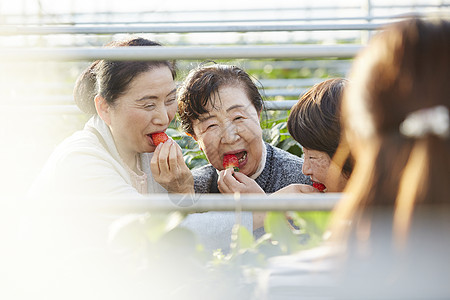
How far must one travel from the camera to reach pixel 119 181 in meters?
2.23

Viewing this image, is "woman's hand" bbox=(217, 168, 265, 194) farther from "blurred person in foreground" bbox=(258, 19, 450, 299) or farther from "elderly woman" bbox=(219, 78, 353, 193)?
"blurred person in foreground" bbox=(258, 19, 450, 299)

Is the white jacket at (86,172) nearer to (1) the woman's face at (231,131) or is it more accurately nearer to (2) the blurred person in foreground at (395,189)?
(1) the woman's face at (231,131)

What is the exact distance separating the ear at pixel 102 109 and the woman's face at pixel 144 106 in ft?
0.07

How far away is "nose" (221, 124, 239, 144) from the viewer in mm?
Answer: 2420

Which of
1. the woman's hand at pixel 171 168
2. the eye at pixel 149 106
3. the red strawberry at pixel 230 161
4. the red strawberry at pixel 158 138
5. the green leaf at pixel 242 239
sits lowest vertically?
the green leaf at pixel 242 239

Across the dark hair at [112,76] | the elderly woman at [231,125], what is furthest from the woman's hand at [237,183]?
the dark hair at [112,76]

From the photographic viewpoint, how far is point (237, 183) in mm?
2307

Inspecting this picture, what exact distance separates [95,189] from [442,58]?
136 cm


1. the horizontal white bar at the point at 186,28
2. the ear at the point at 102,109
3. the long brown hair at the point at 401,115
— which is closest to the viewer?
the long brown hair at the point at 401,115

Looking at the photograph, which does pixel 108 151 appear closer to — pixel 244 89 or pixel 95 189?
pixel 95 189

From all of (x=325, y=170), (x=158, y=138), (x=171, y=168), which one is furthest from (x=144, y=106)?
(x=325, y=170)

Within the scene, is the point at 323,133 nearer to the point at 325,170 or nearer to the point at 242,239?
the point at 325,170

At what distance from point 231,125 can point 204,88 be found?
0.57 ft

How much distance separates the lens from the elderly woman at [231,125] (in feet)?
8.03
